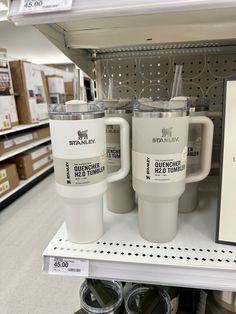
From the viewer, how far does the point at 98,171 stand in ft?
1.49

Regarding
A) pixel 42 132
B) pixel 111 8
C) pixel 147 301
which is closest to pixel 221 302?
pixel 147 301

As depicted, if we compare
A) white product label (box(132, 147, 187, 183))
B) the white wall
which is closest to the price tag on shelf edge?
white product label (box(132, 147, 187, 183))

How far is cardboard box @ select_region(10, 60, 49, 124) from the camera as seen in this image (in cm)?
262

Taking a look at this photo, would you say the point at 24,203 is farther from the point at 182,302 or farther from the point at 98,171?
the point at 98,171

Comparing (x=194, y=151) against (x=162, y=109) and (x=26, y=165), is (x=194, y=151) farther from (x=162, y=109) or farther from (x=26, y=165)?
(x=26, y=165)

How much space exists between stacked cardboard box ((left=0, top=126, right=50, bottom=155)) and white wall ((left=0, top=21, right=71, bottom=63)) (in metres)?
3.34

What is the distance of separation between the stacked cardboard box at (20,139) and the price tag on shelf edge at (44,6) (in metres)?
2.21

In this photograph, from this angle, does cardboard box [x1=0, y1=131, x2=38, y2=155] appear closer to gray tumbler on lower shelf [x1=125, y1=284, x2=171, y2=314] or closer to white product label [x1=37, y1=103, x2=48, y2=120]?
white product label [x1=37, y1=103, x2=48, y2=120]

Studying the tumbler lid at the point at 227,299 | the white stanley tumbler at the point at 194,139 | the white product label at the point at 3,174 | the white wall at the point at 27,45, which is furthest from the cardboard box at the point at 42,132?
the white wall at the point at 27,45

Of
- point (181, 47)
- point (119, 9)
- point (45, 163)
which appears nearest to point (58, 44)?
point (119, 9)

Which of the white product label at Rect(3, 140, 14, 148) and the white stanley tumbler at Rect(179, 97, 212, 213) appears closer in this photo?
the white stanley tumbler at Rect(179, 97, 212, 213)

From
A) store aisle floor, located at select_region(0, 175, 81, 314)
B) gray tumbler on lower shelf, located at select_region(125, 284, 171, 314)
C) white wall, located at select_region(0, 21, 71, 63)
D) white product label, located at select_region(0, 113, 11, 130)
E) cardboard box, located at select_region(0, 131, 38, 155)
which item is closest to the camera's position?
gray tumbler on lower shelf, located at select_region(125, 284, 171, 314)

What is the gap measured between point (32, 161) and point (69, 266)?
264 centimetres

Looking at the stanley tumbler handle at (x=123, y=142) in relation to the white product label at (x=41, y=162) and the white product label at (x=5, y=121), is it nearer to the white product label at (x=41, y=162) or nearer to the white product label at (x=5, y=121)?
the white product label at (x=5, y=121)
